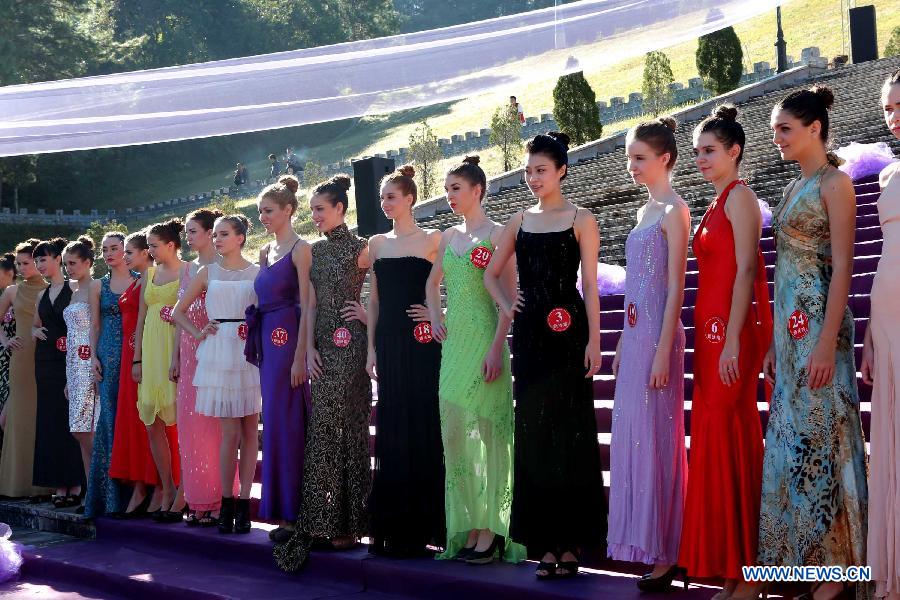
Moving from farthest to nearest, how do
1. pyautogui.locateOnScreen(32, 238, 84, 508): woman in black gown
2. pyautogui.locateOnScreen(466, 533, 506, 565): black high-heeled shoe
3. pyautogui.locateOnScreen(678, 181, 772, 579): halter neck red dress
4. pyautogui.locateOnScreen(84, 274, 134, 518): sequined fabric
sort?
pyautogui.locateOnScreen(32, 238, 84, 508): woman in black gown → pyautogui.locateOnScreen(84, 274, 134, 518): sequined fabric → pyautogui.locateOnScreen(466, 533, 506, 565): black high-heeled shoe → pyautogui.locateOnScreen(678, 181, 772, 579): halter neck red dress

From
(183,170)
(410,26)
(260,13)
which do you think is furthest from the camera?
(410,26)

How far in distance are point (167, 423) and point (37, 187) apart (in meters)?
44.1

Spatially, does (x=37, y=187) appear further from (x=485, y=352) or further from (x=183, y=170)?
(x=485, y=352)

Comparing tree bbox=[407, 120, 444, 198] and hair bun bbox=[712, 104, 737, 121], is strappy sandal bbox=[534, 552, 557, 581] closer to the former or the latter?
hair bun bbox=[712, 104, 737, 121]

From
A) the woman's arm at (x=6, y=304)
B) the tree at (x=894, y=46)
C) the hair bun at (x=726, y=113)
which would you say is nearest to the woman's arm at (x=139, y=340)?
the woman's arm at (x=6, y=304)

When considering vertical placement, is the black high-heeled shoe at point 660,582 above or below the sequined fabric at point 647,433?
below

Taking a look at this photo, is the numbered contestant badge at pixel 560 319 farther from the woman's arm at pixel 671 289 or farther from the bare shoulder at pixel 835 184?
the bare shoulder at pixel 835 184

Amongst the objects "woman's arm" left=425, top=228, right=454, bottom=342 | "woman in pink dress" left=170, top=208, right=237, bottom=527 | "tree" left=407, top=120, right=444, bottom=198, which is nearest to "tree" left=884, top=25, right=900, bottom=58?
"tree" left=407, top=120, right=444, bottom=198

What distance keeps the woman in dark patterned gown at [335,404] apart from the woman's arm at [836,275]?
2.50 m

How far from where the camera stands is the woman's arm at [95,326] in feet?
23.8

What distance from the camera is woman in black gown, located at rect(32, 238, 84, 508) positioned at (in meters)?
7.93

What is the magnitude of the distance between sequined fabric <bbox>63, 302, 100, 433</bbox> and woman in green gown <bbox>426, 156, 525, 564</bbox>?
11.0 ft

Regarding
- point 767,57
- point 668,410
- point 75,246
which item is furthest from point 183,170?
point 668,410

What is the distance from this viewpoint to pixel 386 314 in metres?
5.39
